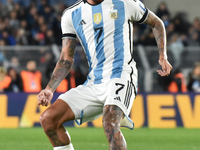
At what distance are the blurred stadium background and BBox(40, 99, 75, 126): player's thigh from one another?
299 cm

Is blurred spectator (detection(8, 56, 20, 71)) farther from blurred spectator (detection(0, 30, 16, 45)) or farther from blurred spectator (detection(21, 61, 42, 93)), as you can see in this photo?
blurred spectator (detection(0, 30, 16, 45))

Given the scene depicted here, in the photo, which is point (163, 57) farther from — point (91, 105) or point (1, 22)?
point (1, 22)

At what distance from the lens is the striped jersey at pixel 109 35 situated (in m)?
4.14

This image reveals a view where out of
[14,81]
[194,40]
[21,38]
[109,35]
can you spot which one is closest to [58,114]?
[109,35]

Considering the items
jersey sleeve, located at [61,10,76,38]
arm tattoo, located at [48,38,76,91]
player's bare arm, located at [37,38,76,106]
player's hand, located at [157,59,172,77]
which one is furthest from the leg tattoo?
player's hand, located at [157,59,172,77]

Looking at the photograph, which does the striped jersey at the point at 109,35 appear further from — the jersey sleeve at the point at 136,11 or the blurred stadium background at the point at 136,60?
the blurred stadium background at the point at 136,60

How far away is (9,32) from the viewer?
13.7 metres

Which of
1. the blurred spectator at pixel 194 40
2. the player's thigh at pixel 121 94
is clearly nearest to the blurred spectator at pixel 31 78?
the blurred spectator at pixel 194 40

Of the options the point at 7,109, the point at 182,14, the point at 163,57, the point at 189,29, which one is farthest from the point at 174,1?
the point at 163,57

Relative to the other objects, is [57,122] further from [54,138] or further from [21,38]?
[21,38]

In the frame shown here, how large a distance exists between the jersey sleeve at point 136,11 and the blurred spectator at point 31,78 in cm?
739

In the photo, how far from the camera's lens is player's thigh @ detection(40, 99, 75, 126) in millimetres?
3971

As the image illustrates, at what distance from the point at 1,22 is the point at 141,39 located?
16.0ft

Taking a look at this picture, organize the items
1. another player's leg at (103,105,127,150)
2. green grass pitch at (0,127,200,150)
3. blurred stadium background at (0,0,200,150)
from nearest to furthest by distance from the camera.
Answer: another player's leg at (103,105,127,150), green grass pitch at (0,127,200,150), blurred stadium background at (0,0,200,150)
